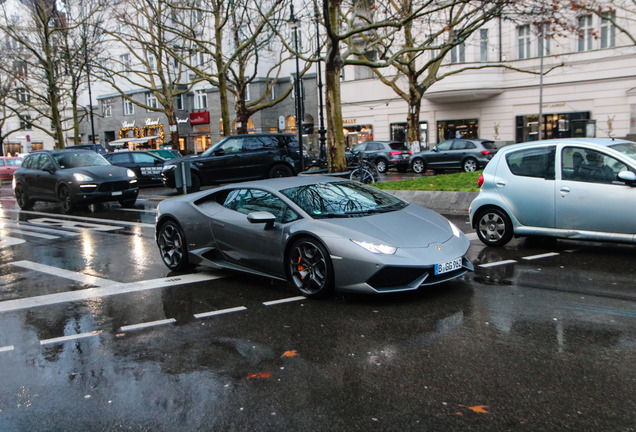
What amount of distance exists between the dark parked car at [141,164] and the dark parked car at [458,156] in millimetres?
11751

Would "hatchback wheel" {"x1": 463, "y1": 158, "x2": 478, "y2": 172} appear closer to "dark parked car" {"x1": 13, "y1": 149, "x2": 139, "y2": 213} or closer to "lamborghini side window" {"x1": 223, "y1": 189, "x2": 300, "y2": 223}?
"dark parked car" {"x1": 13, "y1": 149, "x2": 139, "y2": 213}

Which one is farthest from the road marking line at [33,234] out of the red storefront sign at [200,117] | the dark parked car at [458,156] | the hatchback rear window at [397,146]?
the red storefront sign at [200,117]

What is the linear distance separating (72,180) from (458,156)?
16426 mm

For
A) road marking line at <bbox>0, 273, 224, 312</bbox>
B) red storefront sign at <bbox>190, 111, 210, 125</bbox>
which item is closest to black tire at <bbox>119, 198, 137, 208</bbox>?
road marking line at <bbox>0, 273, 224, 312</bbox>

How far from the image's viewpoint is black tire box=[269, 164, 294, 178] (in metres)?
20.8

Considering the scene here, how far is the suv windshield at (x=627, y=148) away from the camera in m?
7.84

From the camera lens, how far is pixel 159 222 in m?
8.36

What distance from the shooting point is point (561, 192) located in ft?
26.5

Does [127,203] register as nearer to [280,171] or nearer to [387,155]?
[280,171]

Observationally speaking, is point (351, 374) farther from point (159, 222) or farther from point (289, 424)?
point (159, 222)

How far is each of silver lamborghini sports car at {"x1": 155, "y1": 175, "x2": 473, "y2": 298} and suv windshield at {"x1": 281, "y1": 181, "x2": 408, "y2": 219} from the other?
0.04 ft

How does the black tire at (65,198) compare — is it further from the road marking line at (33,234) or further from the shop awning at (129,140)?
the shop awning at (129,140)

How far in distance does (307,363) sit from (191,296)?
2.66 m

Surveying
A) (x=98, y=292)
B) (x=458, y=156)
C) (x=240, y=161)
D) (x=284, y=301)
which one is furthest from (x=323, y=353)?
(x=458, y=156)
